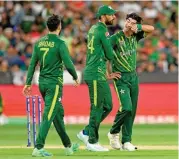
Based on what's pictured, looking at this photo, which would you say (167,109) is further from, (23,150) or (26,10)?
(23,150)

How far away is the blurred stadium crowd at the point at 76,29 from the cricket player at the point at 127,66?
855cm

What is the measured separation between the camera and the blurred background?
21.6m

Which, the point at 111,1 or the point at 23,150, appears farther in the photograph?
the point at 111,1

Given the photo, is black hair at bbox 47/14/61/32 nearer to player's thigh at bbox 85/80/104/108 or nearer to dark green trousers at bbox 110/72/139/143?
player's thigh at bbox 85/80/104/108

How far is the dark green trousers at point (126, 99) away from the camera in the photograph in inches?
535

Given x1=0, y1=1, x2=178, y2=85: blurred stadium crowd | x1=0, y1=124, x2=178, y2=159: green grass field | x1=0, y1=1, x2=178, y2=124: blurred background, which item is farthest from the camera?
x1=0, y1=1, x2=178, y2=85: blurred stadium crowd

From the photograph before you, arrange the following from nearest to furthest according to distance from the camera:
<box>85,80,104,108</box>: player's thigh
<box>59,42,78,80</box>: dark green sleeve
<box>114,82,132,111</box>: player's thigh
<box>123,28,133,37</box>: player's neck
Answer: <box>59,42,78,80</box>: dark green sleeve → <box>85,80,104,108</box>: player's thigh → <box>114,82,132,111</box>: player's thigh → <box>123,28,133,37</box>: player's neck

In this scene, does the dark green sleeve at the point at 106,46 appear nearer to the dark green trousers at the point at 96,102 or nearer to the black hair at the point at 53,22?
the dark green trousers at the point at 96,102

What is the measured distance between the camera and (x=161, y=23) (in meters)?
25.8

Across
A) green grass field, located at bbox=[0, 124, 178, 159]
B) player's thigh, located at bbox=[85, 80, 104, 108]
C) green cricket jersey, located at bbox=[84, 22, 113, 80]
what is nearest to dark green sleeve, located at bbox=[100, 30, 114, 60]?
green cricket jersey, located at bbox=[84, 22, 113, 80]

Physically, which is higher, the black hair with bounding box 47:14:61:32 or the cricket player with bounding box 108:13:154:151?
the black hair with bounding box 47:14:61:32

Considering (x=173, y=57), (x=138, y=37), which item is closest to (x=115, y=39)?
(x=138, y=37)

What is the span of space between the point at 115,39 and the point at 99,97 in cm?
100

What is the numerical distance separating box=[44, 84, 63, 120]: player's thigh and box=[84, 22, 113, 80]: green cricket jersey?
39.5 inches
